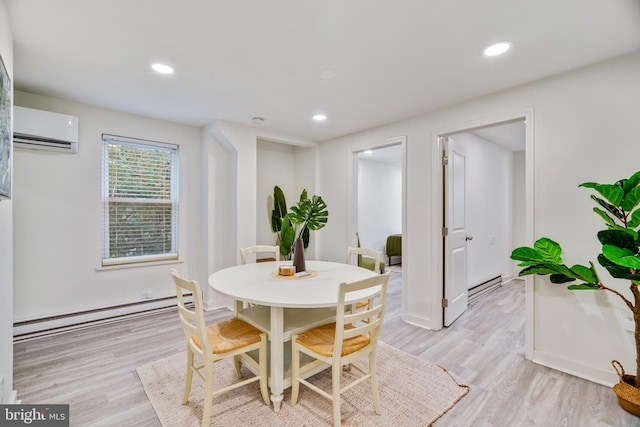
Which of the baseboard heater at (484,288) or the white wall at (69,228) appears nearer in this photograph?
the white wall at (69,228)

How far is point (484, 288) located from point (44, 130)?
596 cm

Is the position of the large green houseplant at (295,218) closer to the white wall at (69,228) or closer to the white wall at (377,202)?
the white wall at (69,228)

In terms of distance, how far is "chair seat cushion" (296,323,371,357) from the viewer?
1.72 metres

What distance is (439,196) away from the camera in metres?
3.15

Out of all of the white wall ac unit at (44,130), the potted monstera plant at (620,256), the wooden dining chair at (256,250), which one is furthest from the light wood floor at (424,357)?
the white wall ac unit at (44,130)

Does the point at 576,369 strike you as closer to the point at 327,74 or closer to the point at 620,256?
the point at 620,256

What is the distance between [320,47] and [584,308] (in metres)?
2.77

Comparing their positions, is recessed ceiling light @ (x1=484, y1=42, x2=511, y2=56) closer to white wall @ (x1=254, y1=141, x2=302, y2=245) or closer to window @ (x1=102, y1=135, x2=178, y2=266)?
white wall @ (x1=254, y1=141, x2=302, y2=245)

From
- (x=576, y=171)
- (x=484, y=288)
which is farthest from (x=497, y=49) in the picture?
(x=484, y=288)

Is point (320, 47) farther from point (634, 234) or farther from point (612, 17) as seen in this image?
point (634, 234)


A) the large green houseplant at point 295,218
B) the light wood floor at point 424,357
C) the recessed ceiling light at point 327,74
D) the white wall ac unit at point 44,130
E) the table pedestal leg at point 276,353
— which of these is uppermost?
the recessed ceiling light at point 327,74

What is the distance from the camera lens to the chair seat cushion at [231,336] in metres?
1.75

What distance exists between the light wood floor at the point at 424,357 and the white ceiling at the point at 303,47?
94.4 inches

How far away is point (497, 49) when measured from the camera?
6.48 ft
